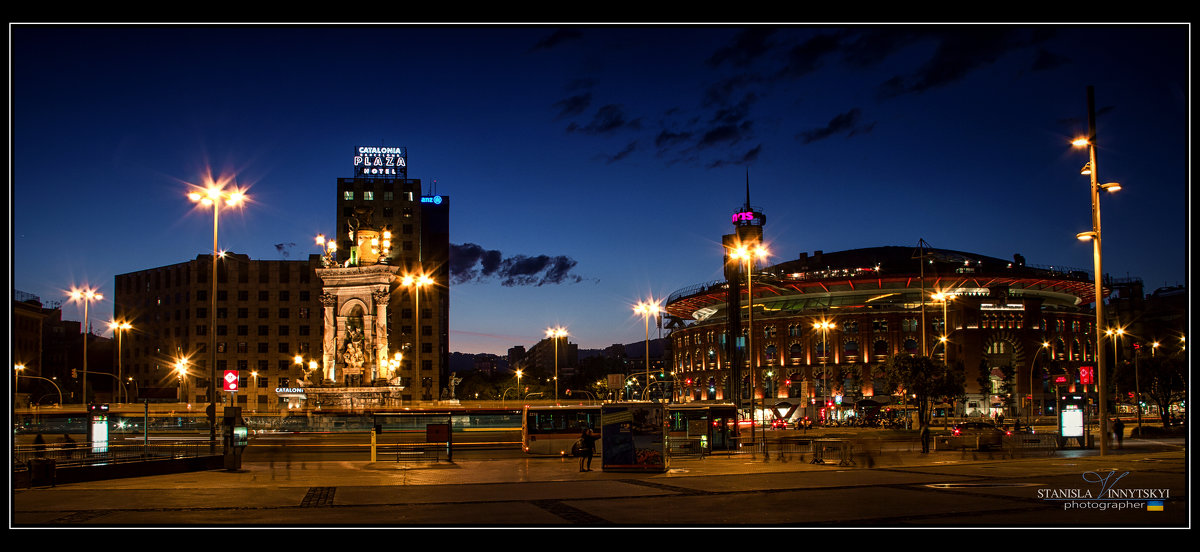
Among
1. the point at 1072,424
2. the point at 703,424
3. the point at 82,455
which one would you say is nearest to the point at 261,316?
the point at 703,424

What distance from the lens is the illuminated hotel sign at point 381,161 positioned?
133625 millimetres

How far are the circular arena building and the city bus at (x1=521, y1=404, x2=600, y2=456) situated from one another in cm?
7287

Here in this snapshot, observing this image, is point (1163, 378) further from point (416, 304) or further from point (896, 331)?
point (896, 331)

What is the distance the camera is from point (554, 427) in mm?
40750

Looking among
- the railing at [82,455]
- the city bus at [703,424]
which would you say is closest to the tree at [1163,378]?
the city bus at [703,424]

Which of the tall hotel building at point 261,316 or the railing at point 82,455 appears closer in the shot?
the railing at point 82,455

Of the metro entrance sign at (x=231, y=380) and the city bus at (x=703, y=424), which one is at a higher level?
the metro entrance sign at (x=231, y=380)

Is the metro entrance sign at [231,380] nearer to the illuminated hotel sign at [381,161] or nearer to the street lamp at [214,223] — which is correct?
the street lamp at [214,223]

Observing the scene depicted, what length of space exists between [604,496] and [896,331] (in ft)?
372

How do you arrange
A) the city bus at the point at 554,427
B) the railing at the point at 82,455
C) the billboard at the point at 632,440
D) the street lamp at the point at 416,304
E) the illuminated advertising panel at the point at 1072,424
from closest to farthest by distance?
the railing at the point at 82,455 < the billboard at the point at 632,440 < the illuminated advertising panel at the point at 1072,424 < the city bus at the point at 554,427 < the street lamp at the point at 416,304

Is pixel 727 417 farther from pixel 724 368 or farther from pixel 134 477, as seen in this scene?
pixel 724 368

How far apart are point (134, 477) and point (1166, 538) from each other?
25.7 meters

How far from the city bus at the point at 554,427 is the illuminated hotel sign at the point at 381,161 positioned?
9816 centimetres

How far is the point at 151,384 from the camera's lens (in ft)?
412
